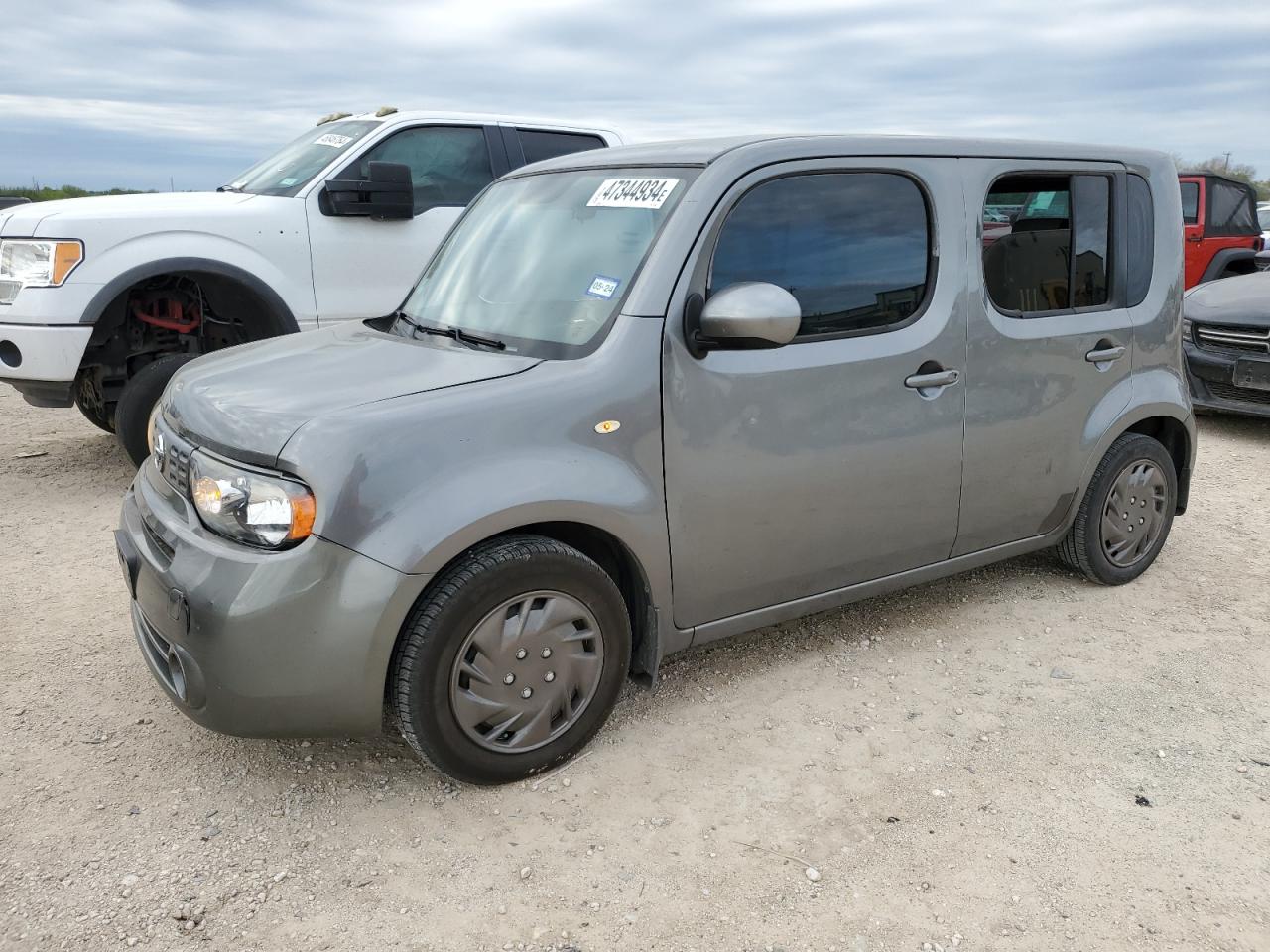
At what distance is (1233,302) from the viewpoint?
25.3ft

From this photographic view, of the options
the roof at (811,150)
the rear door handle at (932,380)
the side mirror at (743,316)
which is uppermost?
the roof at (811,150)

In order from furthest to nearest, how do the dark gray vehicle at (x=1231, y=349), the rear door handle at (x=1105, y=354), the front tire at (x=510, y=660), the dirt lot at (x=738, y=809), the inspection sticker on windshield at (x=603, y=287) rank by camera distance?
1. the dark gray vehicle at (x=1231, y=349)
2. the rear door handle at (x=1105, y=354)
3. the inspection sticker on windshield at (x=603, y=287)
4. the front tire at (x=510, y=660)
5. the dirt lot at (x=738, y=809)

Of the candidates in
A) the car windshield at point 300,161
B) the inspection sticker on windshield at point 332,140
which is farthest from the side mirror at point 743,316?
the inspection sticker on windshield at point 332,140

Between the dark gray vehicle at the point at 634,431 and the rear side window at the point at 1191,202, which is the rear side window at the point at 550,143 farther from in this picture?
the rear side window at the point at 1191,202

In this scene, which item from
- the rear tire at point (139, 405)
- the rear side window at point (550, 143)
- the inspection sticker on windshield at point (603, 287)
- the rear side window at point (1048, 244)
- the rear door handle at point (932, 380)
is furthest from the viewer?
the rear side window at point (550, 143)

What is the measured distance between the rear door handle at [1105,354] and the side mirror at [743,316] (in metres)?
1.58

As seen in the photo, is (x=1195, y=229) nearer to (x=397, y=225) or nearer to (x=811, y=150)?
(x=397, y=225)

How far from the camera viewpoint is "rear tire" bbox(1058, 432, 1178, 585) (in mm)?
4262

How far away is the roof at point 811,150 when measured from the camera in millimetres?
3260

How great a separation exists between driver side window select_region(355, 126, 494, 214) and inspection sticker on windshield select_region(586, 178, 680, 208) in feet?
11.4

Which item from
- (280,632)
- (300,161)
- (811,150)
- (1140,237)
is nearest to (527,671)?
(280,632)

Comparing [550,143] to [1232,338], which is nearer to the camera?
[550,143]

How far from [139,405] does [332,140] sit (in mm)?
2167

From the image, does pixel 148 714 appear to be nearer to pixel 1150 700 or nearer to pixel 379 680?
pixel 379 680
